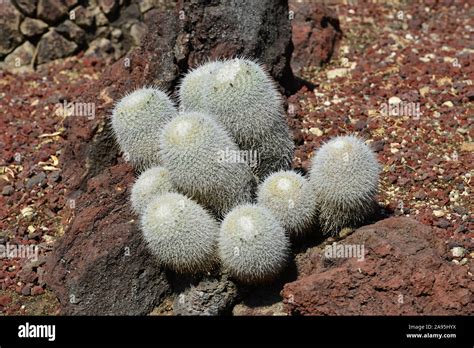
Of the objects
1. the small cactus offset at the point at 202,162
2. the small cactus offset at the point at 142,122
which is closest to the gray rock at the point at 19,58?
the small cactus offset at the point at 142,122

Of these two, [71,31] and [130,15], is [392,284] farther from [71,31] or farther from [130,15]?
[71,31]

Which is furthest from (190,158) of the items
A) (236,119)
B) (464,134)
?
(464,134)

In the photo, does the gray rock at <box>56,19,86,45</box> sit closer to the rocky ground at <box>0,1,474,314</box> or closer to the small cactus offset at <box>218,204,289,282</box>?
the rocky ground at <box>0,1,474,314</box>

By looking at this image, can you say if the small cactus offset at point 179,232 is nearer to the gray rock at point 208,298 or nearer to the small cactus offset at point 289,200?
the gray rock at point 208,298

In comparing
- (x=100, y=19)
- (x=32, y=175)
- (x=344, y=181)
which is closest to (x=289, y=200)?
(x=344, y=181)
